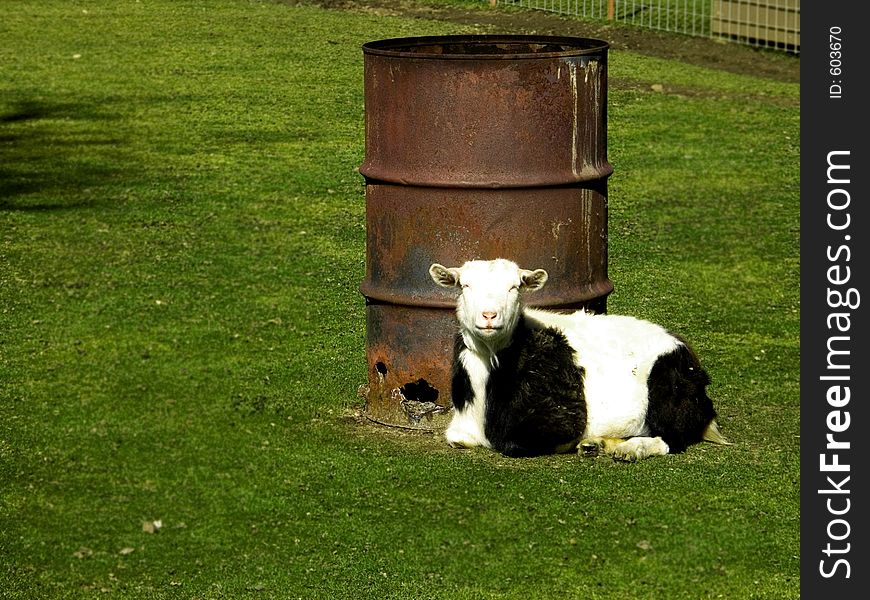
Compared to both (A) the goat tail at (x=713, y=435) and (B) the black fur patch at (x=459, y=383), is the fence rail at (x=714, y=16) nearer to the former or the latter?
(A) the goat tail at (x=713, y=435)

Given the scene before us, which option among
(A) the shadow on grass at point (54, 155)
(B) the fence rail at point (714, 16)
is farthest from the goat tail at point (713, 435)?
(B) the fence rail at point (714, 16)

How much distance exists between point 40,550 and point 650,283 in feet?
20.5

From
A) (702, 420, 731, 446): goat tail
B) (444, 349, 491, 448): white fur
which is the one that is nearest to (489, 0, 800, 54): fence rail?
(702, 420, 731, 446): goat tail

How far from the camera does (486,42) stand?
9.48 metres

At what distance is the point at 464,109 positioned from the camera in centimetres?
815

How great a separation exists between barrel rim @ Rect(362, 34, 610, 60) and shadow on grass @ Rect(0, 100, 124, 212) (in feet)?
19.9

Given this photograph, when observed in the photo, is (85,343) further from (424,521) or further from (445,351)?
(424,521)

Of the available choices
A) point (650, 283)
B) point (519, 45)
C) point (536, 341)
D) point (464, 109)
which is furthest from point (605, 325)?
point (650, 283)

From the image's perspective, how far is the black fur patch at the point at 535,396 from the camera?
7824 millimetres

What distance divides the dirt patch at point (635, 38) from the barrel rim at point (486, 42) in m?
11.0

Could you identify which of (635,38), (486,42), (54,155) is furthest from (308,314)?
(635,38)

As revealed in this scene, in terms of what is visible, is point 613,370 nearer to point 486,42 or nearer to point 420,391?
point 420,391

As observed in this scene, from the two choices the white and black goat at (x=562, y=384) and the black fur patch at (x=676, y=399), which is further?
the black fur patch at (x=676, y=399)

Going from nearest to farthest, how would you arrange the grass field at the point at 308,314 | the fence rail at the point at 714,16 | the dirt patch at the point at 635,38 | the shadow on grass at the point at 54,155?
the grass field at the point at 308,314 < the shadow on grass at the point at 54,155 < the dirt patch at the point at 635,38 < the fence rail at the point at 714,16
